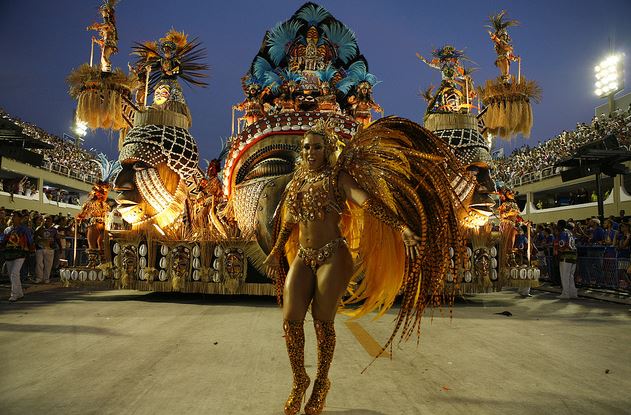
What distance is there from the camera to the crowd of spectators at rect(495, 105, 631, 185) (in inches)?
816

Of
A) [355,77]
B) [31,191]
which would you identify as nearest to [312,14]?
[355,77]

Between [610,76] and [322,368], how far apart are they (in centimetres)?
3153

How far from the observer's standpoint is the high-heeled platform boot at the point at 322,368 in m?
2.50

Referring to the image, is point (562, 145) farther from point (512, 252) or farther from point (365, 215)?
point (365, 215)

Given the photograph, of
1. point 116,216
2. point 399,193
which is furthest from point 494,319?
point 116,216

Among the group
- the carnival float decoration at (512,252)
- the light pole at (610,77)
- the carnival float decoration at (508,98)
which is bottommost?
the carnival float decoration at (512,252)

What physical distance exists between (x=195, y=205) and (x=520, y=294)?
278 inches

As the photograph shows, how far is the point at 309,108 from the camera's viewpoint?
7.57 metres

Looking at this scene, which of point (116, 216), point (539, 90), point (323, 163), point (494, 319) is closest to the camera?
point (323, 163)

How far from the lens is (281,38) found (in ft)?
28.2

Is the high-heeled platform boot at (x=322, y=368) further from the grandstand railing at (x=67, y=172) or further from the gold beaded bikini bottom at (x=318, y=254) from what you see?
the grandstand railing at (x=67, y=172)

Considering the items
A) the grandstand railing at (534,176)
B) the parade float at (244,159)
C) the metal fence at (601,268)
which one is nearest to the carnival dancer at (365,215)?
the parade float at (244,159)

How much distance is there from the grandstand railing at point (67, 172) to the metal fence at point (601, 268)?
96.6 feet

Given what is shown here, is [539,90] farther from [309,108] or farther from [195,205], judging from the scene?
[195,205]
